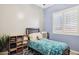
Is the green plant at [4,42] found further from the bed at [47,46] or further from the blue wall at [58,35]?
the blue wall at [58,35]

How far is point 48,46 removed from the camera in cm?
128

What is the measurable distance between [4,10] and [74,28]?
995 millimetres

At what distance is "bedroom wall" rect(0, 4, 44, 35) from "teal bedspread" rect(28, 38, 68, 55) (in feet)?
0.68

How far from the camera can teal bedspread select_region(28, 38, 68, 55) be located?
4.10ft

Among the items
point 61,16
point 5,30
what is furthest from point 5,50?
point 61,16

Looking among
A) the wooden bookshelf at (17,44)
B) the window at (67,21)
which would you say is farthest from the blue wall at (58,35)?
the wooden bookshelf at (17,44)

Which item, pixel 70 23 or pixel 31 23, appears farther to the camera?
pixel 31 23

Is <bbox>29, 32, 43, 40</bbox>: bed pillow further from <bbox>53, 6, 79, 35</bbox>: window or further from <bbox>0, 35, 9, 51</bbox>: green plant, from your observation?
<bbox>0, 35, 9, 51</bbox>: green plant

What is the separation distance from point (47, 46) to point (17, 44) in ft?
1.43

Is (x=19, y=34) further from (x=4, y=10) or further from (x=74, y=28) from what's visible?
(x=74, y=28)

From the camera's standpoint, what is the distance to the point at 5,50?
127 centimetres

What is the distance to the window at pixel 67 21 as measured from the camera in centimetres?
123

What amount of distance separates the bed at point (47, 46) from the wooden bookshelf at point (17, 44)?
86 millimetres
